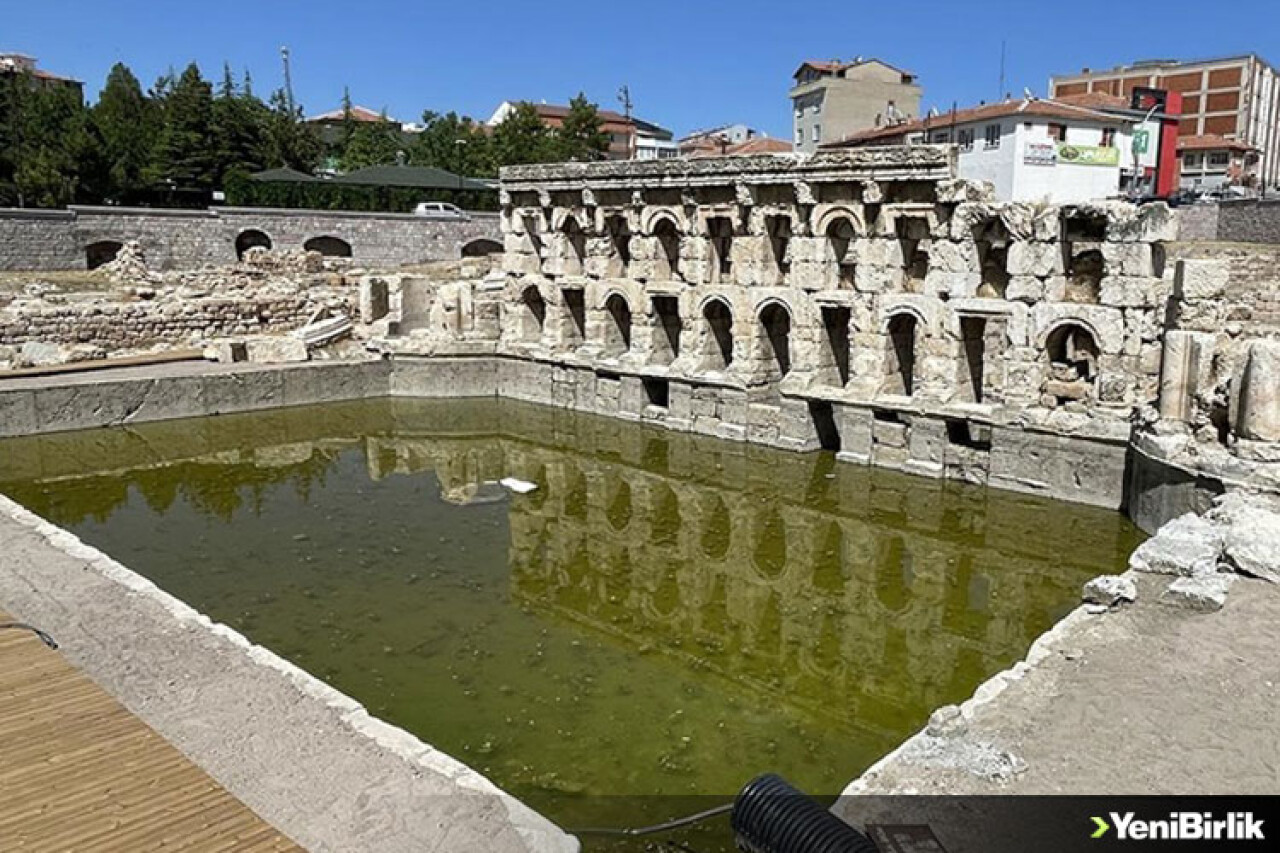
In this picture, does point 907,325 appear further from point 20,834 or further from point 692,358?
point 20,834

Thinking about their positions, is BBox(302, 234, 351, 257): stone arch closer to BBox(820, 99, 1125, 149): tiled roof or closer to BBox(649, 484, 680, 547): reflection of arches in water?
BBox(820, 99, 1125, 149): tiled roof

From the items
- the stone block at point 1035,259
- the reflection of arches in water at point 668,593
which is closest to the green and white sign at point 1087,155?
the stone block at point 1035,259

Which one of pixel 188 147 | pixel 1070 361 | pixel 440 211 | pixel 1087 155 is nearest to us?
pixel 1070 361

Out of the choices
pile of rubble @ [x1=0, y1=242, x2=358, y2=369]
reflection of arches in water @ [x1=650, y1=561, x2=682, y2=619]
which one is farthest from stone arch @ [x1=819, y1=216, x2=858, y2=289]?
pile of rubble @ [x1=0, y1=242, x2=358, y2=369]

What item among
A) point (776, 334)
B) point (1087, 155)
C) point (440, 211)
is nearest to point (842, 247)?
point (776, 334)

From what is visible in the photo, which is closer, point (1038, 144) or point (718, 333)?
point (718, 333)

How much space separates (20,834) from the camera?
15.0 feet

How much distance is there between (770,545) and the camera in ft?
40.5

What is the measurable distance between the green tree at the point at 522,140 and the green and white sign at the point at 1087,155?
22.3 meters

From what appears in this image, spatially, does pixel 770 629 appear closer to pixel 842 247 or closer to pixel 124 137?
pixel 842 247

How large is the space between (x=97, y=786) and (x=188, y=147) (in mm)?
40601

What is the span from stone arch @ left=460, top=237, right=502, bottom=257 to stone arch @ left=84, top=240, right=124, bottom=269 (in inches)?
429

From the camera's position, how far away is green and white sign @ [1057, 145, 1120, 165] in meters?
34.6

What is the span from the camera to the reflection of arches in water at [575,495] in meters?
13.8
